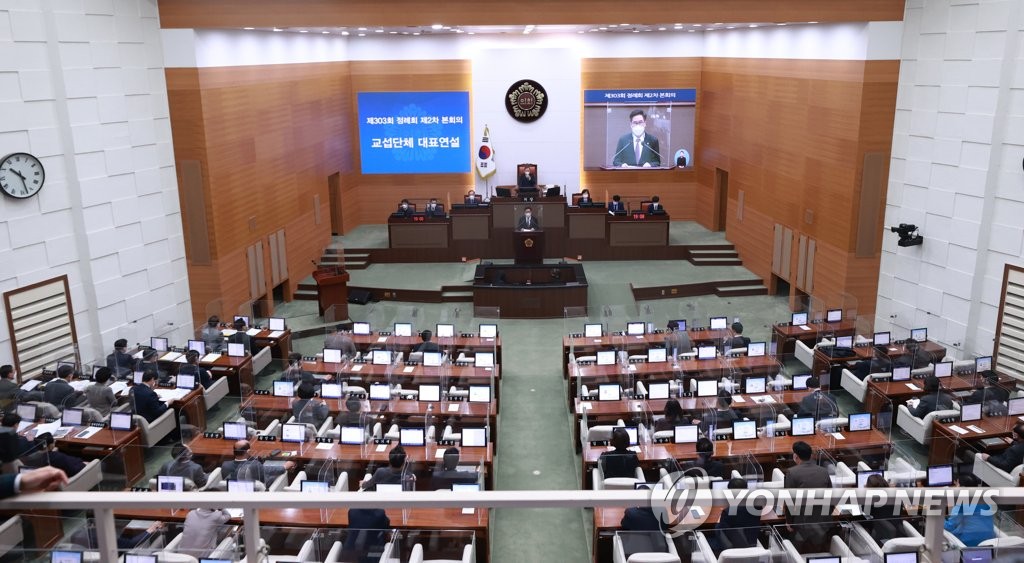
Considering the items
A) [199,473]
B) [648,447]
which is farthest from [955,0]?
[199,473]

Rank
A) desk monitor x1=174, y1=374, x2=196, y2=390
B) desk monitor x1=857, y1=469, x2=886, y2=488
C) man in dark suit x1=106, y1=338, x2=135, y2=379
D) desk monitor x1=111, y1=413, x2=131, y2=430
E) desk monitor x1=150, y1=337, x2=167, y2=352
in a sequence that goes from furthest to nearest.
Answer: desk monitor x1=150, y1=337, x2=167, y2=352 → man in dark suit x1=106, y1=338, x2=135, y2=379 → desk monitor x1=174, y1=374, x2=196, y2=390 → desk monitor x1=111, y1=413, x2=131, y2=430 → desk monitor x1=857, y1=469, x2=886, y2=488

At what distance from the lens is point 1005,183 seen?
36.4 feet

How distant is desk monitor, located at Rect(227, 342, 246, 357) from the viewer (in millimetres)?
11984

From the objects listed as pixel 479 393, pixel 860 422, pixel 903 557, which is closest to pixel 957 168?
pixel 860 422

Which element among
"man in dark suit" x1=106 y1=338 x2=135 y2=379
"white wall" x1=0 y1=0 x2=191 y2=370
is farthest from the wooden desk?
"man in dark suit" x1=106 y1=338 x2=135 y2=379

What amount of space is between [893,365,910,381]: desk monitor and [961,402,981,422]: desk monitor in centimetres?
134

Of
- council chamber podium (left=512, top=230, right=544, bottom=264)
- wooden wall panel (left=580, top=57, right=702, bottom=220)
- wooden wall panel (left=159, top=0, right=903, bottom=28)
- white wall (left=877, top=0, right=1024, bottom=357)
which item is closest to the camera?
white wall (left=877, top=0, right=1024, bottom=357)

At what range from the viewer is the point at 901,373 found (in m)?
10.8

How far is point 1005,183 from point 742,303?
20.1 feet

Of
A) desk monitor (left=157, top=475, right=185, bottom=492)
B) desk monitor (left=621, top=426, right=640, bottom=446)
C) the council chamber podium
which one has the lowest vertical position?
desk monitor (left=621, top=426, right=640, bottom=446)

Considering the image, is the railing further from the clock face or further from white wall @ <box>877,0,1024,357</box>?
white wall @ <box>877,0,1024,357</box>

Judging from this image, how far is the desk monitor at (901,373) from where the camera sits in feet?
35.4

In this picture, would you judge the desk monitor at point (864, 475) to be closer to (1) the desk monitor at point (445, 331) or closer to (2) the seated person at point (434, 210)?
(1) the desk monitor at point (445, 331)

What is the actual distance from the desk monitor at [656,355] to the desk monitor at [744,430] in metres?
2.66
